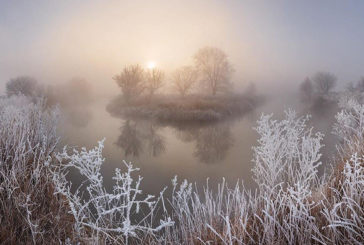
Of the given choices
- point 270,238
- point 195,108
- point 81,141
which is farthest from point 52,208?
point 195,108

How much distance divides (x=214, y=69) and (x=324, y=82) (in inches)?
877

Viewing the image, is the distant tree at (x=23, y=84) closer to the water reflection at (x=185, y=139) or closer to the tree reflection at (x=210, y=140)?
the water reflection at (x=185, y=139)

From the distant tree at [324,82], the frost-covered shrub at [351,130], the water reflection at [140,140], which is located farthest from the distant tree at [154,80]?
the distant tree at [324,82]

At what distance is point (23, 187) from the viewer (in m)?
3.67

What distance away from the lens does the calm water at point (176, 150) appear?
Answer: 7.23 m

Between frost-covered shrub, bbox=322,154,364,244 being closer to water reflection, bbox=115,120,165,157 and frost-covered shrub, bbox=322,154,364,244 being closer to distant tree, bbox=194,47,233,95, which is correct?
water reflection, bbox=115,120,165,157

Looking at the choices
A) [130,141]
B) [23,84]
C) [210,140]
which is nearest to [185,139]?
[210,140]

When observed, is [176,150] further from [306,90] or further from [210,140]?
[306,90]

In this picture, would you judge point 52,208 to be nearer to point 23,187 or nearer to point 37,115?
point 23,187

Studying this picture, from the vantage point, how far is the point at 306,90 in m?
41.3

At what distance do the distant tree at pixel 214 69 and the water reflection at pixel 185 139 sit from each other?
1273 centimetres

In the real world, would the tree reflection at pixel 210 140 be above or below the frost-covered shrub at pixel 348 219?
below

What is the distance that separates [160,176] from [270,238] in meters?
4.80

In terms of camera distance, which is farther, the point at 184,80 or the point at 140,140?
the point at 184,80
